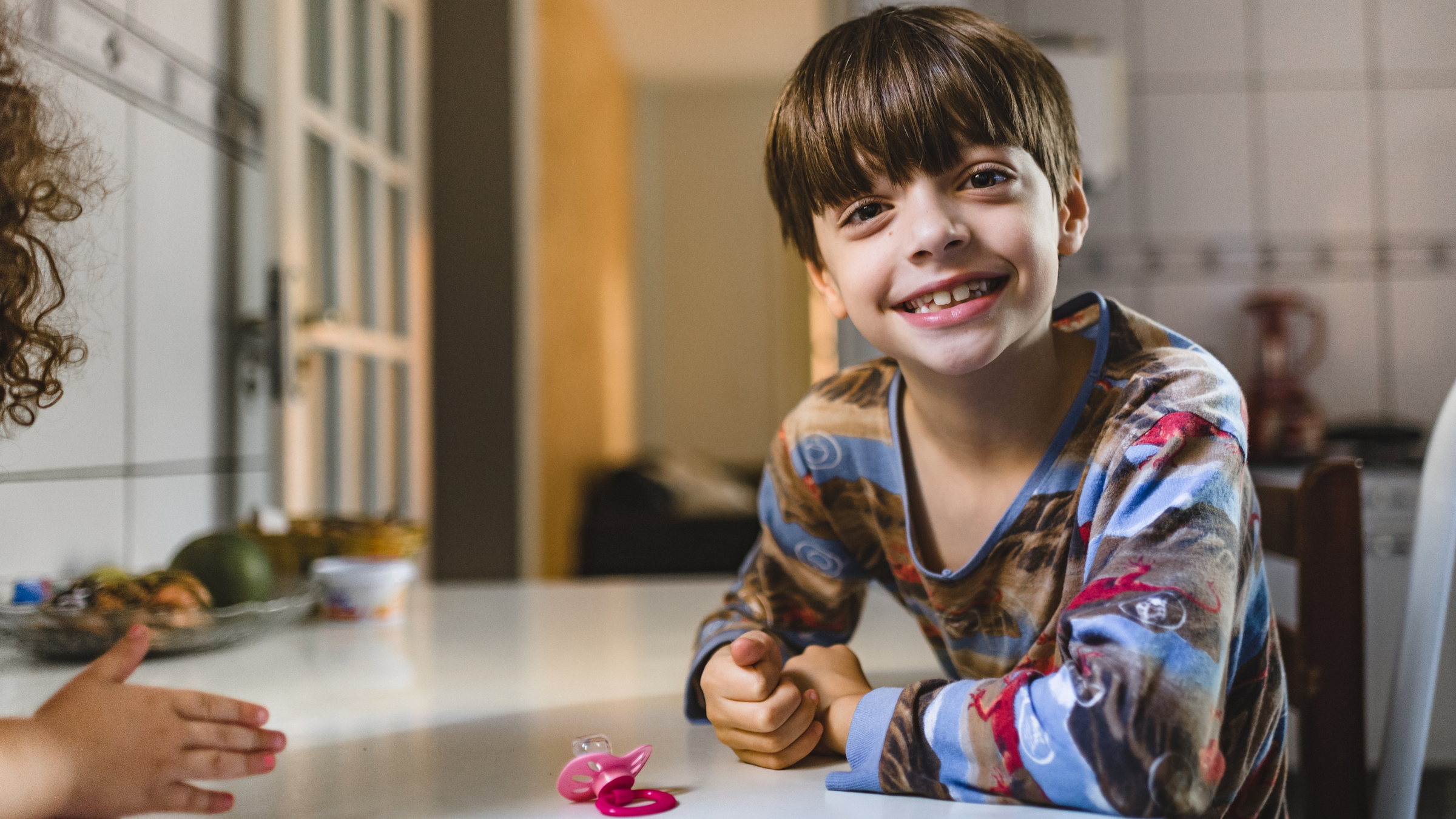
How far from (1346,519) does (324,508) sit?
5.56 feet

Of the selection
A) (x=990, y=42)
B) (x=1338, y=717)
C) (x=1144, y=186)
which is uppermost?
(x=1144, y=186)

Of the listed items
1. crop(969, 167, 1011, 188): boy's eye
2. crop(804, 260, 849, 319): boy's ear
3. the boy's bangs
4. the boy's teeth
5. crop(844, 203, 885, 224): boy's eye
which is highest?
the boy's bangs

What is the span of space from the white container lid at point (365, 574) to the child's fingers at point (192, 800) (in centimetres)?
58

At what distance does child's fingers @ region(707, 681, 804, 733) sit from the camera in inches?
21.9

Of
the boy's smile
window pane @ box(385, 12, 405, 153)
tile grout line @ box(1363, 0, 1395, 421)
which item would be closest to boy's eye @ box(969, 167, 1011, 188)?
the boy's smile

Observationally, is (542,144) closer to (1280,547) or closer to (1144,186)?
(1144,186)

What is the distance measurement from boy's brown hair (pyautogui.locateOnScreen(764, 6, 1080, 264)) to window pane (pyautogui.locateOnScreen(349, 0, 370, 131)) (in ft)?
5.59

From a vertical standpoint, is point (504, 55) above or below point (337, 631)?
above

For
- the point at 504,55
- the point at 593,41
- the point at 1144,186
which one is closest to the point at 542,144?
the point at 504,55

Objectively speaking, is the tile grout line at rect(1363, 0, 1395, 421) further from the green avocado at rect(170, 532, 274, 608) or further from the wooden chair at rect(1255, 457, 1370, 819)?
the green avocado at rect(170, 532, 274, 608)

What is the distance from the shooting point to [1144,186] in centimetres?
235

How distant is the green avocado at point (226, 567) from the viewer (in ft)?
3.10

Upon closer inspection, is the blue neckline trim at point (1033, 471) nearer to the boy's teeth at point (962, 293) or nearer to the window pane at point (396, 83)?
the boy's teeth at point (962, 293)

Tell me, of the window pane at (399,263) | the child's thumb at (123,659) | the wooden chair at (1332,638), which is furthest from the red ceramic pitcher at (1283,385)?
the child's thumb at (123,659)
